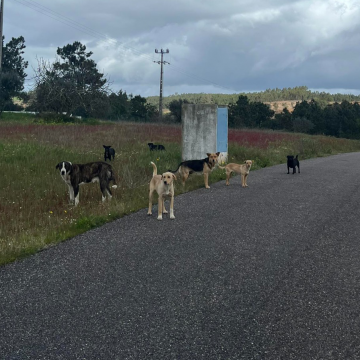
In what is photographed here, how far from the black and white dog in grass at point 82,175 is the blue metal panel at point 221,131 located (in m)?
7.90

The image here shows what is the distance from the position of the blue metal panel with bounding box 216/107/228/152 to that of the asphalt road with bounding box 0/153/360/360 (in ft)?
31.4

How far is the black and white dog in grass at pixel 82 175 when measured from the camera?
1045 cm

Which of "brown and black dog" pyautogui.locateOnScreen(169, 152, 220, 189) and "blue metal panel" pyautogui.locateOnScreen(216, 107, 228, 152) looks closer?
"brown and black dog" pyautogui.locateOnScreen(169, 152, 220, 189)

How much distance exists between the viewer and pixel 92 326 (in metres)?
4.12

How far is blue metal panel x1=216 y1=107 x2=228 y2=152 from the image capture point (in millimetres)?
18047

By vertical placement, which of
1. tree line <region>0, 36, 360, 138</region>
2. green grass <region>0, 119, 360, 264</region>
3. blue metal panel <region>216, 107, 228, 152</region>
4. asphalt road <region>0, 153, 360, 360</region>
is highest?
tree line <region>0, 36, 360, 138</region>

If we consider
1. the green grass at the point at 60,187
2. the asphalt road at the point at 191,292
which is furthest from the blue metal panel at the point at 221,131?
the asphalt road at the point at 191,292

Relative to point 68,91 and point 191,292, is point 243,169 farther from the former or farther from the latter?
point 68,91

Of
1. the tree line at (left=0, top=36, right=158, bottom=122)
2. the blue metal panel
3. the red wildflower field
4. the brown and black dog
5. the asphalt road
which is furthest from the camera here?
the tree line at (left=0, top=36, right=158, bottom=122)

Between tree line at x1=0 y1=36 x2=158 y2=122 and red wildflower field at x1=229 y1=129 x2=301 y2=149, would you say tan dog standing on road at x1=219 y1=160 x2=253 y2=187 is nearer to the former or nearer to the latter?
red wildflower field at x1=229 y1=129 x2=301 y2=149

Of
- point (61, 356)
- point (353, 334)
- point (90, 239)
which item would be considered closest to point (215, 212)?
point (90, 239)

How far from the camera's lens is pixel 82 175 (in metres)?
10.8

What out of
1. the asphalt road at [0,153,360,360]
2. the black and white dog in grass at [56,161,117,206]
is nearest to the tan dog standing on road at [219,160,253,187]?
the black and white dog in grass at [56,161,117,206]

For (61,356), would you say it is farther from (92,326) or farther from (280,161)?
(280,161)
